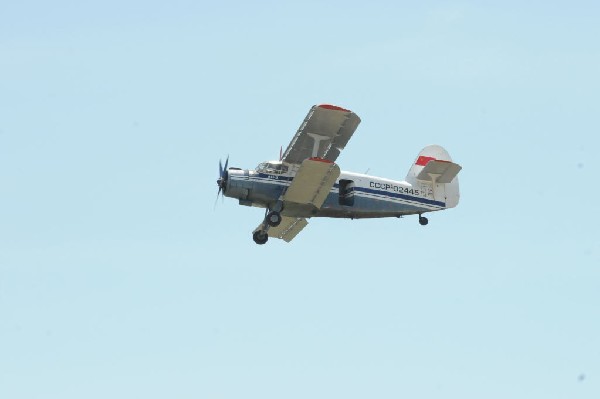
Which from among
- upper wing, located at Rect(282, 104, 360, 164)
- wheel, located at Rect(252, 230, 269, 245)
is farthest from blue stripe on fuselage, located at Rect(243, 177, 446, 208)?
wheel, located at Rect(252, 230, 269, 245)

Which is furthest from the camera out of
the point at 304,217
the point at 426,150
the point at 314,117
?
the point at 426,150

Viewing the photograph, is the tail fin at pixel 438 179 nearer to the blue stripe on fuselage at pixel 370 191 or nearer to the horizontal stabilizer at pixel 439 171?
the horizontal stabilizer at pixel 439 171

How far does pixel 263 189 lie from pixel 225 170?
122 cm

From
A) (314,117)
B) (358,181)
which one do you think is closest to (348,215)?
(358,181)

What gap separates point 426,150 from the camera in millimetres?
42625

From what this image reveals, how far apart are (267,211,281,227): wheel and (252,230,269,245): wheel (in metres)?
1.46

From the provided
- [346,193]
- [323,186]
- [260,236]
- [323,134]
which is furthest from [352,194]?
[260,236]

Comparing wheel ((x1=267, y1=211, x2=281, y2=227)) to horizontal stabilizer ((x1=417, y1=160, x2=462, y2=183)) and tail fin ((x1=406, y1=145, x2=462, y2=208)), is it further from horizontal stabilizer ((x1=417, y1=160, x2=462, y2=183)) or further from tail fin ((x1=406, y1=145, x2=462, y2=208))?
horizontal stabilizer ((x1=417, y1=160, x2=462, y2=183))

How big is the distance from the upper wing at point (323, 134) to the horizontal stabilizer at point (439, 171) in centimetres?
328

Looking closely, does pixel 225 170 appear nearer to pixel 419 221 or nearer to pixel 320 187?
pixel 320 187

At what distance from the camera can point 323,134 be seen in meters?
37.7

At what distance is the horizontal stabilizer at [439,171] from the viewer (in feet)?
132

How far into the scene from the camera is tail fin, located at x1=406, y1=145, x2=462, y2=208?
40.3 metres

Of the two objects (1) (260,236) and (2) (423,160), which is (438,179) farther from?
(1) (260,236)
